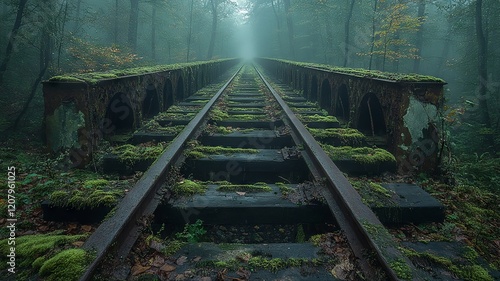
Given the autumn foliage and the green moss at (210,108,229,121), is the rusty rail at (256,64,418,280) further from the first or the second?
the autumn foliage

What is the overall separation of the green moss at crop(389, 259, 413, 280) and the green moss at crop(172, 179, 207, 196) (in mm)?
1644

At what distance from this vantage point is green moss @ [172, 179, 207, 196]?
2.68 metres

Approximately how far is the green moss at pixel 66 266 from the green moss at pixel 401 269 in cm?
166

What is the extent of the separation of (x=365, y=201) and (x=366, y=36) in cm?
3039

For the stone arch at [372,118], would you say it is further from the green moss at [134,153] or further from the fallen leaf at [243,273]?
the fallen leaf at [243,273]

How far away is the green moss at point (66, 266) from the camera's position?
1.51 m

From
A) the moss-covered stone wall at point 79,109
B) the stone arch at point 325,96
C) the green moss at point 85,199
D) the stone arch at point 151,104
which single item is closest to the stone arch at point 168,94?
the stone arch at point 151,104

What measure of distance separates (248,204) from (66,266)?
1344 mm

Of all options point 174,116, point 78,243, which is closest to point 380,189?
point 78,243

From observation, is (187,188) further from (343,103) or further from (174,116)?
(343,103)

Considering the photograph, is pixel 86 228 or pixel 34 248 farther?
pixel 86 228

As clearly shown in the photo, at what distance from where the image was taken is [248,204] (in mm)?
2490

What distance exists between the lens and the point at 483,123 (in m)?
14.0

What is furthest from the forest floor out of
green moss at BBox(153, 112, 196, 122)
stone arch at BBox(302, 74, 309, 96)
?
stone arch at BBox(302, 74, 309, 96)
